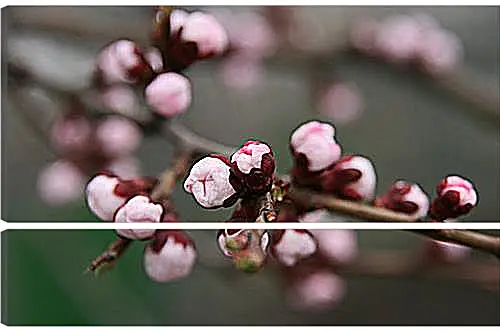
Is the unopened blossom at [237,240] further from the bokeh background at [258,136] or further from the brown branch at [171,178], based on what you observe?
the bokeh background at [258,136]

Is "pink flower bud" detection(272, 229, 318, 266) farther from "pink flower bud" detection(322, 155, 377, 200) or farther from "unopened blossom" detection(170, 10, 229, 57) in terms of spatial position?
"unopened blossom" detection(170, 10, 229, 57)

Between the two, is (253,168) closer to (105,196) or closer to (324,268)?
(105,196)

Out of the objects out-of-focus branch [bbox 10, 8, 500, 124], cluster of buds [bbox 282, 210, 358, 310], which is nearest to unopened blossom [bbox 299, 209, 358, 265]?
cluster of buds [bbox 282, 210, 358, 310]

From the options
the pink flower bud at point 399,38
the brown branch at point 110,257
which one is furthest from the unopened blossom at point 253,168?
the pink flower bud at point 399,38

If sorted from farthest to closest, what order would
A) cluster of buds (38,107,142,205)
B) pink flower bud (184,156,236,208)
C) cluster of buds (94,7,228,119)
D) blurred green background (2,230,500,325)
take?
blurred green background (2,230,500,325) → cluster of buds (38,107,142,205) → cluster of buds (94,7,228,119) → pink flower bud (184,156,236,208)

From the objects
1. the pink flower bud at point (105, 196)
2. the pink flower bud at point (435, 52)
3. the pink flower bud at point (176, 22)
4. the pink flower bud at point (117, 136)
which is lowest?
the pink flower bud at point (105, 196)

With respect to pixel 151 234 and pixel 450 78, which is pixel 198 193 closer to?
pixel 151 234

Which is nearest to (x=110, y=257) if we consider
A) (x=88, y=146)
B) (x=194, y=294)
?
(x=88, y=146)
